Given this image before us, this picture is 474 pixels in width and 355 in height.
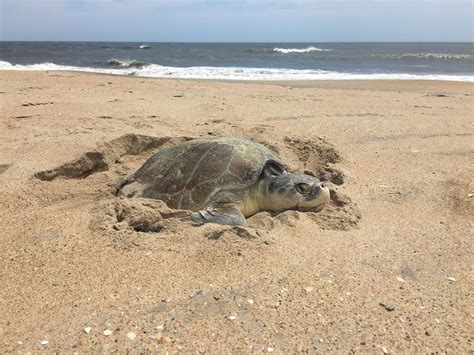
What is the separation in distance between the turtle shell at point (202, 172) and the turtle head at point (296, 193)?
0.20 m

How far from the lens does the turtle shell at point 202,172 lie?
11.8 feet

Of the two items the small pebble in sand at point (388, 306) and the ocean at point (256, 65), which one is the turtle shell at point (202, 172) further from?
the ocean at point (256, 65)

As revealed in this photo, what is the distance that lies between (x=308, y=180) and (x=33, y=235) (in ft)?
6.83

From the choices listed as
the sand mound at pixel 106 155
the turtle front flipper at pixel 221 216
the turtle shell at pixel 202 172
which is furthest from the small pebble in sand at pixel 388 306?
the sand mound at pixel 106 155

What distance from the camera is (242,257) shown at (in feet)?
8.58

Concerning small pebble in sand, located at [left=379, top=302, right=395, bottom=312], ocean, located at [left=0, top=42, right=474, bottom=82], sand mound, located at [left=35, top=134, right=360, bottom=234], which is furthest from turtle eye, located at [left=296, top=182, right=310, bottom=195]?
ocean, located at [left=0, top=42, right=474, bottom=82]

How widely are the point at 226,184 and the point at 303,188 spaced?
656mm

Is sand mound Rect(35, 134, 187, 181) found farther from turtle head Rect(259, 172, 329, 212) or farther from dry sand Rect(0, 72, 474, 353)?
turtle head Rect(259, 172, 329, 212)

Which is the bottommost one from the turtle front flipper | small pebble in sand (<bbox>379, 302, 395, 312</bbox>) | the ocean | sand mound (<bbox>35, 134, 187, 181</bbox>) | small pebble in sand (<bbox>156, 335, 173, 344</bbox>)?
small pebble in sand (<bbox>156, 335, 173, 344</bbox>)

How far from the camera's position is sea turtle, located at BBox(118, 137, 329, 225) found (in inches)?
134

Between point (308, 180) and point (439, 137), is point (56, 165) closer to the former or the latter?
point (308, 180)

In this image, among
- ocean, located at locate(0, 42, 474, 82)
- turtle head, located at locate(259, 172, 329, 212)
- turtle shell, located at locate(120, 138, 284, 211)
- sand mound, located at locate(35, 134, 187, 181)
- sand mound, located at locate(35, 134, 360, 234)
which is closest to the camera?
sand mound, located at locate(35, 134, 360, 234)

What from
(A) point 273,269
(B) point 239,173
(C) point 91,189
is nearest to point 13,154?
(C) point 91,189

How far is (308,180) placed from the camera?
136 inches
